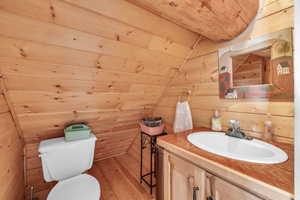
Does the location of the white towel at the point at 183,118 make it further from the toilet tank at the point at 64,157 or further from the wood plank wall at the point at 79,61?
the toilet tank at the point at 64,157

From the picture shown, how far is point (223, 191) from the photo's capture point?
0.56m

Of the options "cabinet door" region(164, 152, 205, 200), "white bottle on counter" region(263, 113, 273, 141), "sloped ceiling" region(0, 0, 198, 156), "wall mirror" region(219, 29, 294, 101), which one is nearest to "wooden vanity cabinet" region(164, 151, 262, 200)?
"cabinet door" region(164, 152, 205, 200)

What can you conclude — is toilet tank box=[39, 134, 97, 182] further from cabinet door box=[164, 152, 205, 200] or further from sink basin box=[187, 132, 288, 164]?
sink basin box=[187, 132, 288, 164]

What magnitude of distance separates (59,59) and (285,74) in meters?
1.51

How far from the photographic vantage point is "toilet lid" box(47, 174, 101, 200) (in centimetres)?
98

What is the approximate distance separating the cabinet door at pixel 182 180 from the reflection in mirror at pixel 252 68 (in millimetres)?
754

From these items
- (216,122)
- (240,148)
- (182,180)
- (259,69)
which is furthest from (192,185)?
(259,69)

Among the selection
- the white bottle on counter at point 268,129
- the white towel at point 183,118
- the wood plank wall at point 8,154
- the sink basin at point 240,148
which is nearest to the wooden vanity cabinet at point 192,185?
the sink basin at point 240,148

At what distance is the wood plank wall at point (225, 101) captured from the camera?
30.6 inches

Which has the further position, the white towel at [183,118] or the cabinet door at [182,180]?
the white towel at [183,118]

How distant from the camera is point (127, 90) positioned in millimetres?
1399

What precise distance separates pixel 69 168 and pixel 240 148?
1581 millimetres

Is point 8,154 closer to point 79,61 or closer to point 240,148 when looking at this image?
point 79,61

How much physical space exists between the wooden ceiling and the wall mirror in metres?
0.17
